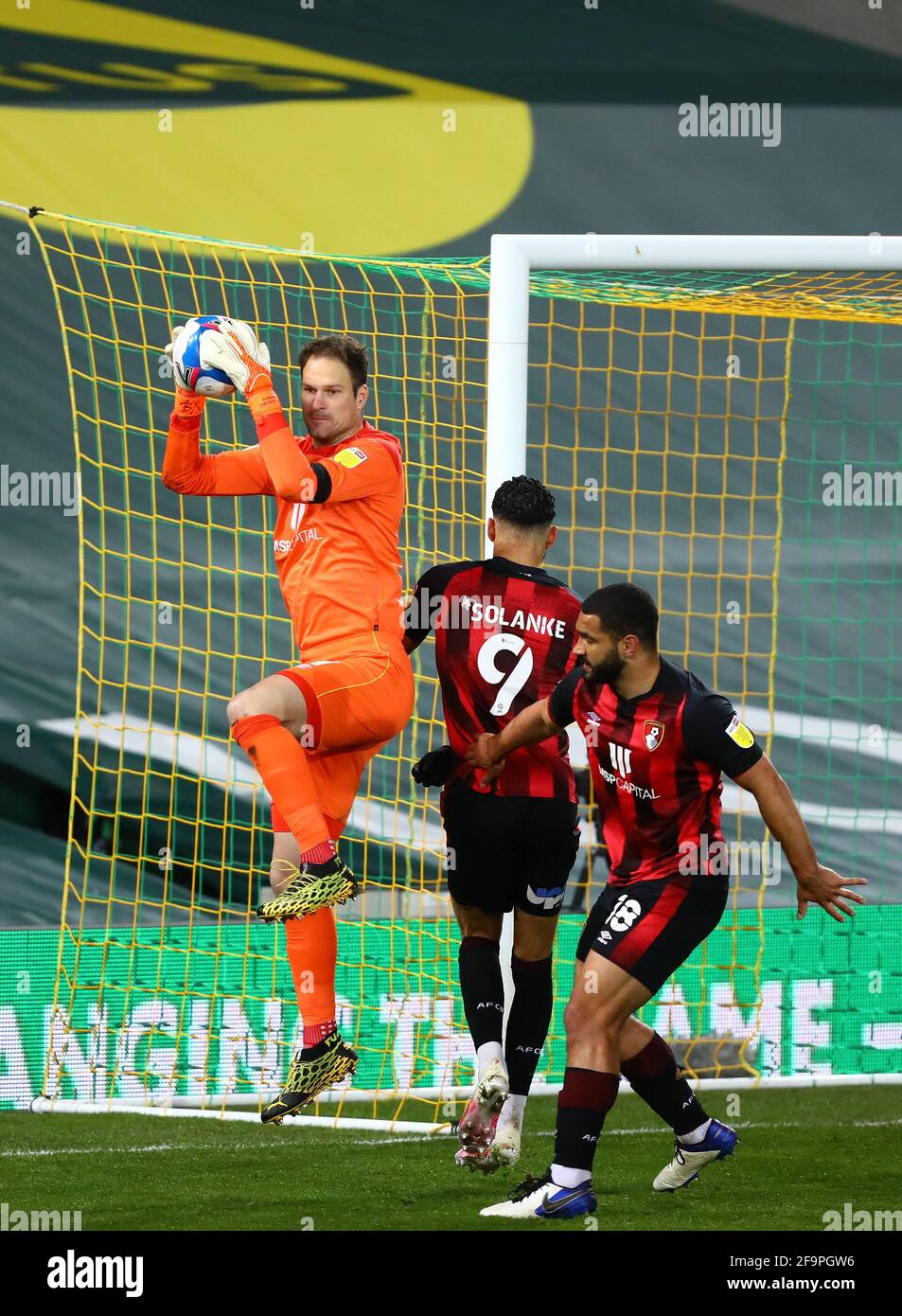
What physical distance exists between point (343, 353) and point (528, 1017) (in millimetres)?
2156

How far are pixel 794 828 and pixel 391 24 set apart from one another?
7.80 metres

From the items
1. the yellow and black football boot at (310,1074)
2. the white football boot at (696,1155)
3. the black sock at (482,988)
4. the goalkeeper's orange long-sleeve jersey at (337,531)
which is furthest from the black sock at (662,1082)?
the goalkeeper's orange long-sleeve jersey at (337,531)

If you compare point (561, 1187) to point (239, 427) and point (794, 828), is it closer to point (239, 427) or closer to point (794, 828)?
point (794, 828)

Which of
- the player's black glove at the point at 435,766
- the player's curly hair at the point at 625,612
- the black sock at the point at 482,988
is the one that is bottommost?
the black sock at the point at 482,988

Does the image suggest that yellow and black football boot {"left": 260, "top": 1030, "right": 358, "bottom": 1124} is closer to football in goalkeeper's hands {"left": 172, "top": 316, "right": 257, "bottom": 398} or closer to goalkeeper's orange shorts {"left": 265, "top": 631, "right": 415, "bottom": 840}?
goalkeeper's orange shorts {"left": 265, "top": 631, "right": 415, "bottom": 840}

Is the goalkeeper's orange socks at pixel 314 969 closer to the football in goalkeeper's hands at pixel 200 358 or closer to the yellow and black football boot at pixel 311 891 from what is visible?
the yellow and black football boot at pixel 311 891

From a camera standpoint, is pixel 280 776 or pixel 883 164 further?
pixel 883 164

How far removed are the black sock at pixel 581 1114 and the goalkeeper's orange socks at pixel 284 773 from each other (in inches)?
35.9

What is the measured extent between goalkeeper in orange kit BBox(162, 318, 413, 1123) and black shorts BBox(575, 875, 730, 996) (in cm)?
71

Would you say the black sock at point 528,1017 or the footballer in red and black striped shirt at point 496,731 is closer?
the footballer in red and black striped shirt at point 496,731

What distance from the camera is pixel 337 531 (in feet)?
17.5

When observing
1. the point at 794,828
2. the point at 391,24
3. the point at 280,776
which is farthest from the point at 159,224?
the point at 794,828

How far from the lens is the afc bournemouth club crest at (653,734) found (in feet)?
15.8

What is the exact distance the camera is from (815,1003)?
802cm
